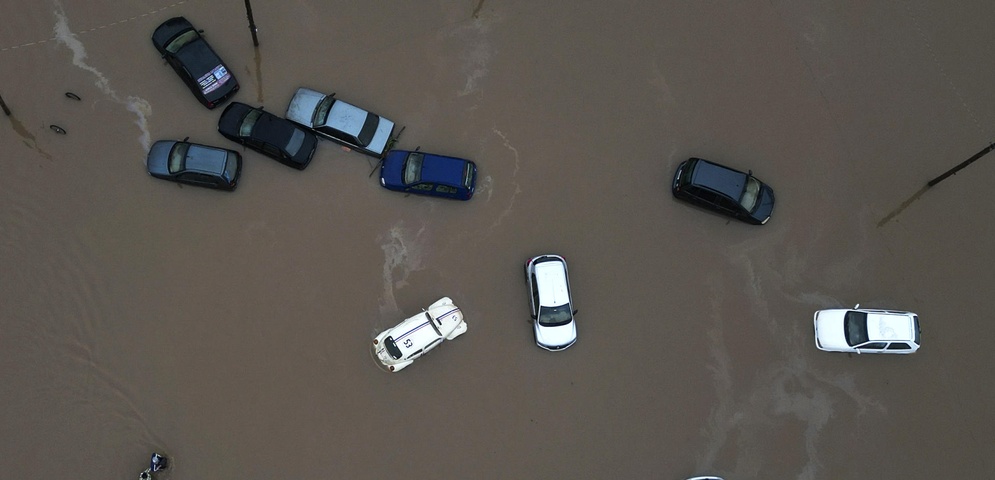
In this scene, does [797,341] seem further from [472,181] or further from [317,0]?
[317,0]

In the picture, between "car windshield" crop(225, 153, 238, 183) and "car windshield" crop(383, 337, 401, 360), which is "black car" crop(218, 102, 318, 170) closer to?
"car windshield" crop(225, 153, 238, 183)

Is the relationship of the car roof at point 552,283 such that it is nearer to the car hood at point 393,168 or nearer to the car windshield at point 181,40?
the car hood at point 393,168

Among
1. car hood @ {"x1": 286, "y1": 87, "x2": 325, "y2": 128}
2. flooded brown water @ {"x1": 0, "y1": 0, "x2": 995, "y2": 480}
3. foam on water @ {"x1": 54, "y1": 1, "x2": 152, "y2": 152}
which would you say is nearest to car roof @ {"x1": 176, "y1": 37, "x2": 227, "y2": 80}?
flooded brown water @ {"x1": 0, "y1": 0, "x2": 995, "y2": 480}

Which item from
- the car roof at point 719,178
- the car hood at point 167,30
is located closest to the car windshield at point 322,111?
the car hood at point 167,30

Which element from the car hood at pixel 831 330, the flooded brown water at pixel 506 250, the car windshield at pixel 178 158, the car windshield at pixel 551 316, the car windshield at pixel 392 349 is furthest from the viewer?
the car hood at pixel 831 330

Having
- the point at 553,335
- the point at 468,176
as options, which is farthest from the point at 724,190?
the point at 468,176
